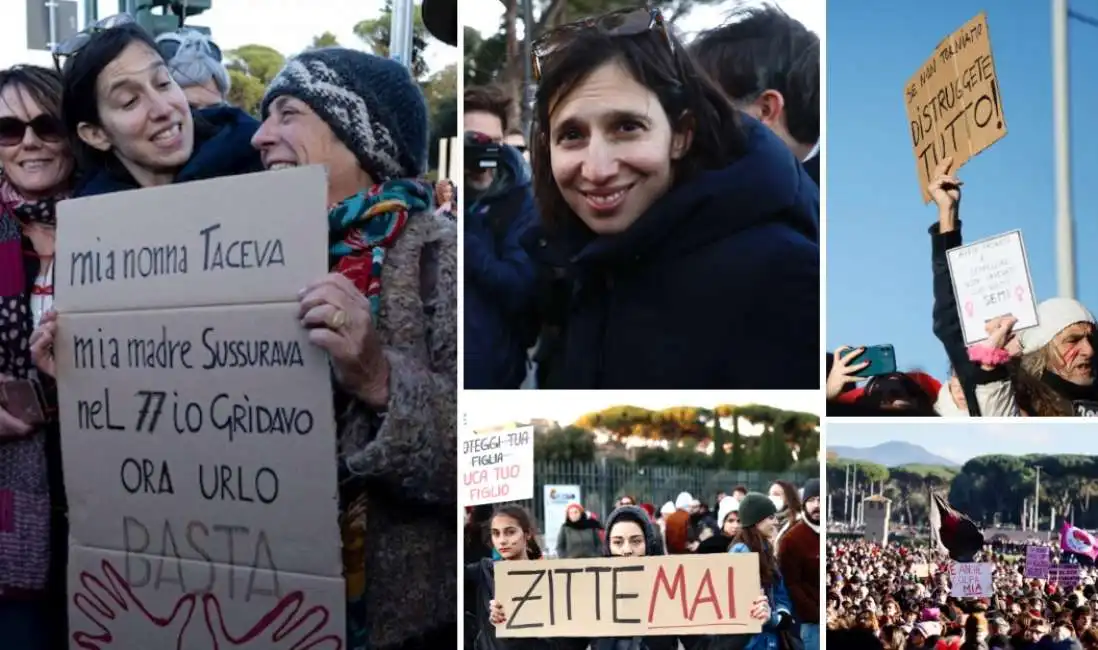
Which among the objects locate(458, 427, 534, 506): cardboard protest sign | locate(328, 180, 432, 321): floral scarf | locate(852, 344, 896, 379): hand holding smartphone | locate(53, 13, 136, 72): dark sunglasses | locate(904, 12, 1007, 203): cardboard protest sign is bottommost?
locate(458, 427, 534, 506): cardboard protest sign

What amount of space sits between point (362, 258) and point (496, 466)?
2.23 feet

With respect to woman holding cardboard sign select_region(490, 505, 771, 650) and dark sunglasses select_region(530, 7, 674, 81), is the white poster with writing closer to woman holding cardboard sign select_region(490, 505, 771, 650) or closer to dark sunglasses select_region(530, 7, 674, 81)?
woman holding cardboard sign select_region(490, 505, 771, 650)

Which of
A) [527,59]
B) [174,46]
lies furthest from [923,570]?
[174,46]

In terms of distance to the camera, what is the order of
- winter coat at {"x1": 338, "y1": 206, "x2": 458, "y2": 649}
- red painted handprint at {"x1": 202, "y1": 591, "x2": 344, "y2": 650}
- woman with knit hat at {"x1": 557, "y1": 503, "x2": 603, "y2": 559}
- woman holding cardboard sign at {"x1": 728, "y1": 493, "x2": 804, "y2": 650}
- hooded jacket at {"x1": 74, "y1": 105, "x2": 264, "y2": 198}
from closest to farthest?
woman holding cardboard sign at {"x1": 728, "y1": 493, "x2": 804, "y2": 650} < woman with knit hat at {"x1": 557, "y1": 503, "x2": 603, "y2": 559} < winter coat at {"x1": 338, "y1": 206, "x2": 458, "y2": 649} < red painted handprint at {"x1": 202, "y1": 591, "x2": 344, "y2": 650} < hooded jacket at {"x1": 74, "y1": 105, "x2": 264, "y2": 198}

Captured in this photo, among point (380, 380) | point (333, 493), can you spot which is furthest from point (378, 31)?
point (333, 493)

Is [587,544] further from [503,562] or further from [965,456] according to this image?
[965,456]

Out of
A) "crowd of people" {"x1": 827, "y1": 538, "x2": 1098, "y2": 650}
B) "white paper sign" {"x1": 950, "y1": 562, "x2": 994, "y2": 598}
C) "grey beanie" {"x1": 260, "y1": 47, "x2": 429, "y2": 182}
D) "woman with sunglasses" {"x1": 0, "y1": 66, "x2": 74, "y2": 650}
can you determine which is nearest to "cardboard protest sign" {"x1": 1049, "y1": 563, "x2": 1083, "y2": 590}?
"crowd of people" {"x1": 827, "y1": 538, "x2": 1098, "y2": 650}

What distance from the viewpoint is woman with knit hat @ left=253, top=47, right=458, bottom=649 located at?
3809 millimetres

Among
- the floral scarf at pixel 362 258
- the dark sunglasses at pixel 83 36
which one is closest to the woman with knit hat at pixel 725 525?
the floral scarf at pixel 362 258

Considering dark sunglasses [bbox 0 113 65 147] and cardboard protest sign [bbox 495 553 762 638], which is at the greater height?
dark sunglasses [bbox 0 113 65 147]

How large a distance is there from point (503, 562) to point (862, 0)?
1.65 meters

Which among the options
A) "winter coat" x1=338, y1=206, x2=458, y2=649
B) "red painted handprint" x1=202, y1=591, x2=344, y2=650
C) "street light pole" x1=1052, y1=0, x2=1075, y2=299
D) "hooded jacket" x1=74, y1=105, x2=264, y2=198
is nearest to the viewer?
"street light pole" x1=1052, y1=0, x2=1075, y2=299

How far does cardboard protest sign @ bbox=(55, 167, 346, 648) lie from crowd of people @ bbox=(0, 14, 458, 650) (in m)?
0.08

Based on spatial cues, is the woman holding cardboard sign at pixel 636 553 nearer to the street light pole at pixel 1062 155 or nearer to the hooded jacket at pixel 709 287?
the hooded jacket at pixel 709 287
